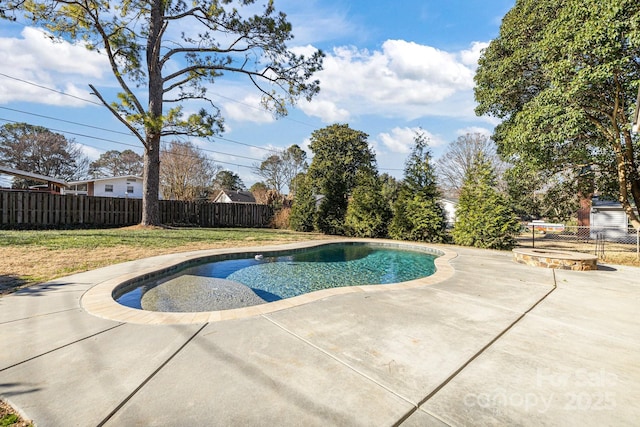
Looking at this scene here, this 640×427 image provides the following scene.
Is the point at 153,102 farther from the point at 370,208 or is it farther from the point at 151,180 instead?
the point at 370,208

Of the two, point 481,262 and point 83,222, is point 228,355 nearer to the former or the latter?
point 481,262

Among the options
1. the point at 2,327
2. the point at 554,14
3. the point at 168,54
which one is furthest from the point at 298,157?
the point at 2,327

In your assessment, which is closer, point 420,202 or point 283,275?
point 283,275

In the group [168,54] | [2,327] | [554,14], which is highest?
[168,54]

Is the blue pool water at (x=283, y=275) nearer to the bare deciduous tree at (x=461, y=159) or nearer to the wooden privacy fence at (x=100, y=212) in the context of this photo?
the wooden privacy fence at (x=100, y=212)

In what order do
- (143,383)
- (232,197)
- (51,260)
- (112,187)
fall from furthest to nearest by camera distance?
(232,197) → (112,187) → (51,260) → (143,383)

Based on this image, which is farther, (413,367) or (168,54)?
(168,54)

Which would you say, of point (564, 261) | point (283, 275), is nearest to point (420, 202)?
point (564, 261)

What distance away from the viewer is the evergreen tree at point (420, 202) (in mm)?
11594

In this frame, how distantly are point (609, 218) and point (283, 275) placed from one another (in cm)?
2192

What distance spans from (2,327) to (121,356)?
1.58 metres

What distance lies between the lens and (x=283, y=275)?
6684mm

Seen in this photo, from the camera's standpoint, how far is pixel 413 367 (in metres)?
2.15

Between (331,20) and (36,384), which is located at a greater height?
(331,20)
